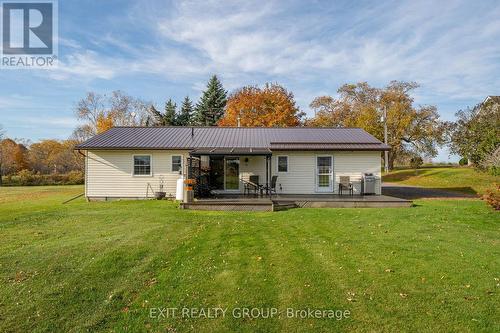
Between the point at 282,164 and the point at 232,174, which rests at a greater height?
the point at 282,164

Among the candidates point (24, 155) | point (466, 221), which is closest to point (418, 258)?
point (466, 221)

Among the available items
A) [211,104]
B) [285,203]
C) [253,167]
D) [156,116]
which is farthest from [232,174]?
[156,116]

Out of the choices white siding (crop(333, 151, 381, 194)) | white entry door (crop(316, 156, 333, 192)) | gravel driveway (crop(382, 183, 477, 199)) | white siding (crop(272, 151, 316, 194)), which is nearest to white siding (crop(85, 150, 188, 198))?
white siding (crop(272, 151, 316, 194))

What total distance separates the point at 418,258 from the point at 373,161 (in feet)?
35.7

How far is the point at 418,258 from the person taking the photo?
6363mm

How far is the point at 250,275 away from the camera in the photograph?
5566 millimetres

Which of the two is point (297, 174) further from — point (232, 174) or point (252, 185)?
point (232, 174)

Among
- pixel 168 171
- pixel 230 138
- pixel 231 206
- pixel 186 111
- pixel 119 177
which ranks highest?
pixel 186 111

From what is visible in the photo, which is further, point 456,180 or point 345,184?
point 456,180

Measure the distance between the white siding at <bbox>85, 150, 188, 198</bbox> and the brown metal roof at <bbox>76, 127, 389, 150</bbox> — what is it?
1.99 ft

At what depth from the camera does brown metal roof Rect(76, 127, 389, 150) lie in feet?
54.9

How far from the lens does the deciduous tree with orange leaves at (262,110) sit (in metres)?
35.0

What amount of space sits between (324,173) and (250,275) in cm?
1186

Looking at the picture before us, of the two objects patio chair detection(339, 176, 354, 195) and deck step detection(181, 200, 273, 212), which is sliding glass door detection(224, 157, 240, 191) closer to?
deck step detection(181, 200, 273, 212)
